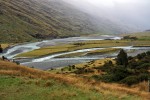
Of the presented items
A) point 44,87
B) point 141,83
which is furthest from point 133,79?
point 44,87

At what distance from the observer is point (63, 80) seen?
2686 centimetres

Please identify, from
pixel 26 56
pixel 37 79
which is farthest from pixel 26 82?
pixel 26 56

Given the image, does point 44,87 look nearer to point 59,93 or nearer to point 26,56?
point 59,93

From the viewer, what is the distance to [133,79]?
3641cm

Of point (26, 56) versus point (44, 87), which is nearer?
point (44, 87)

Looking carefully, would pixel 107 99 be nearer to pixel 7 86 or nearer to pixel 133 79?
pixel 7 86

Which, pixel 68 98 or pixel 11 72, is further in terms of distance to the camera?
pixel 11 72

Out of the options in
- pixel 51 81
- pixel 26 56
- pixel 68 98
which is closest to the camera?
pixel 68 98

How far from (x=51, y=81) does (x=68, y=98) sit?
15.9 feet

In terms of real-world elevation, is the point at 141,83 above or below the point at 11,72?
Answer: below

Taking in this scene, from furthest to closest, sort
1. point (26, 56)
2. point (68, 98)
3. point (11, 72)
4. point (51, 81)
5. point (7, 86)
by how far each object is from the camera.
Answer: point (26, 56), point (11, 72), point (51, 81), point (7, 86), point (68, 98)

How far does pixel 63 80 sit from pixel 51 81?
117 centimetres

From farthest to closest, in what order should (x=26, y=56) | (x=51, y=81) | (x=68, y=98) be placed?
(x=26, y=56) < (x=51, y=81) < (x=68, y=98)

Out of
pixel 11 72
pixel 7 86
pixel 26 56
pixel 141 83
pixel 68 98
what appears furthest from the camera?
pixel 26 56
